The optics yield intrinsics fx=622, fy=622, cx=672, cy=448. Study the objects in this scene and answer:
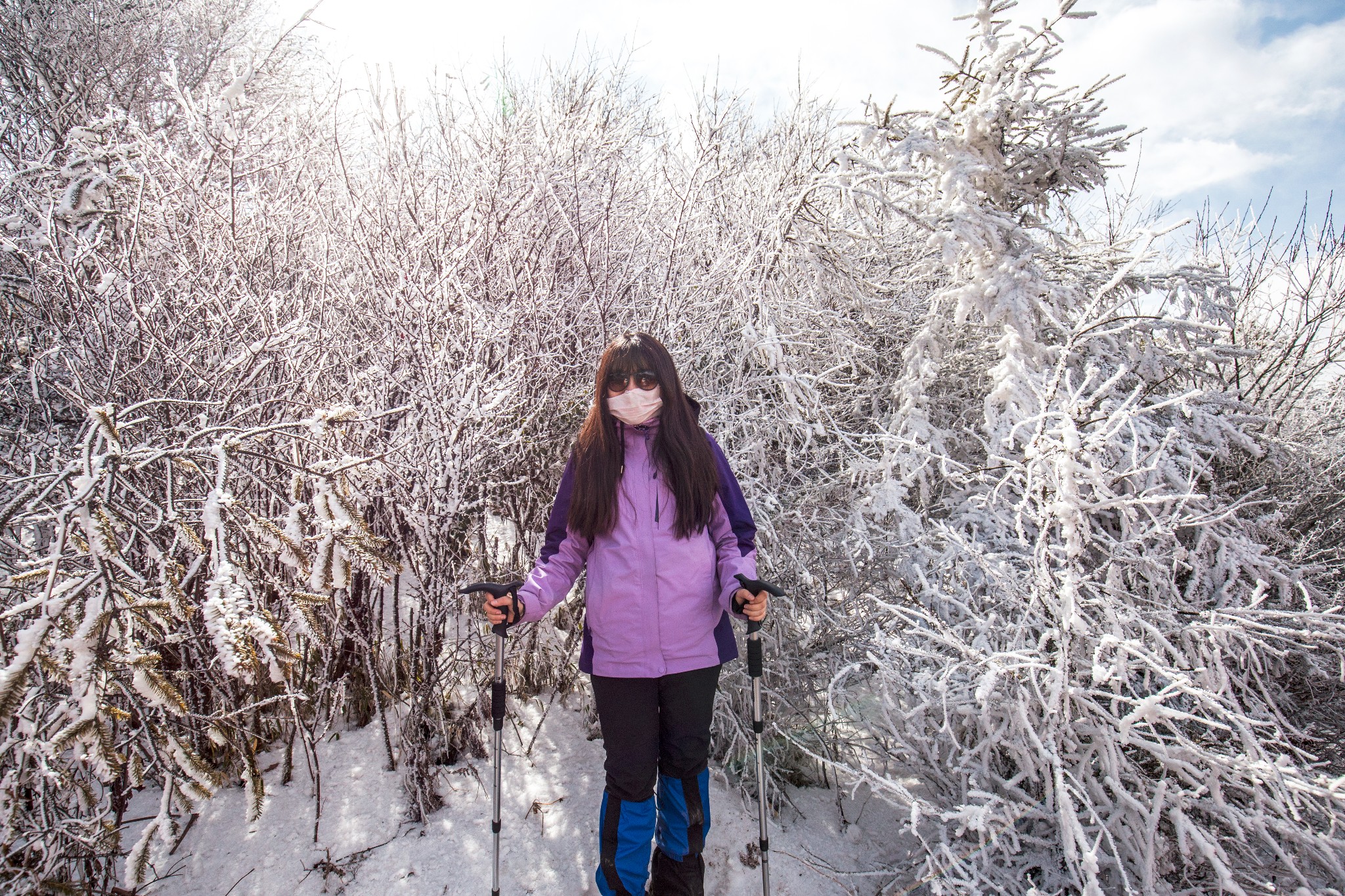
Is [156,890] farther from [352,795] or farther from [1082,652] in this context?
[1082,652]

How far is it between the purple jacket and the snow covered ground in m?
1.02

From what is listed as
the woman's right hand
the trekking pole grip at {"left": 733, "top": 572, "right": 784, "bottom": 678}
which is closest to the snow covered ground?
the trekking pole grip at {"left": 733, "top": 572, "right": 784, "bottom": 678}

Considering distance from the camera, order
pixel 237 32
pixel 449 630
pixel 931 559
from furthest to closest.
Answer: pixel 237 32, pixel 449 630, pixel 931 559

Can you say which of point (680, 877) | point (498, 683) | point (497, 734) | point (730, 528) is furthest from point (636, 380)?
point (680, 877)

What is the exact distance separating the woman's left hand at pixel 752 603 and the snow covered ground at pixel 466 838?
3.85 ft

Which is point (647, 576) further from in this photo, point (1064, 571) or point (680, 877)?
point (1064, 571)

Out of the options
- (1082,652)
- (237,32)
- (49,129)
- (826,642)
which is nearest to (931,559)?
(826,642)

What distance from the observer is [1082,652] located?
2018 millimetres

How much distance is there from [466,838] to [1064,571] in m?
2.45

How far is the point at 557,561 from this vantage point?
220cm

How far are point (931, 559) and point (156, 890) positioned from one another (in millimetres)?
3207

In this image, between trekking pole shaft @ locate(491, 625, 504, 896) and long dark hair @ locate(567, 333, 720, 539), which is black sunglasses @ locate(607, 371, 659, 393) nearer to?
long dark hair @ locate(567, 333, 720, 539)

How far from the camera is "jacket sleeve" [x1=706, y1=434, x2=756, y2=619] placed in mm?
2176

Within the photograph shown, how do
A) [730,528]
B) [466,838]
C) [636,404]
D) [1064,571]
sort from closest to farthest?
1. [1064,571]
2. [636,404]
3. [730,528]
4. [466,838]
